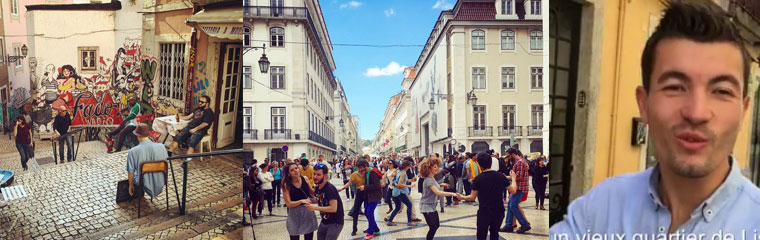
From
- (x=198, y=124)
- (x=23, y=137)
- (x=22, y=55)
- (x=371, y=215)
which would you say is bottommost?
(x=371, y=215)

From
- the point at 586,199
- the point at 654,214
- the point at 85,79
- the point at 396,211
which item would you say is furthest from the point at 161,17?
the point at 654,214

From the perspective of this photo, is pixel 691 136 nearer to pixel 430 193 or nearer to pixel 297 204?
pixel 430 193

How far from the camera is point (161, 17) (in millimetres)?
3562

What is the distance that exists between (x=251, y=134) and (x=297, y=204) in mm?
492

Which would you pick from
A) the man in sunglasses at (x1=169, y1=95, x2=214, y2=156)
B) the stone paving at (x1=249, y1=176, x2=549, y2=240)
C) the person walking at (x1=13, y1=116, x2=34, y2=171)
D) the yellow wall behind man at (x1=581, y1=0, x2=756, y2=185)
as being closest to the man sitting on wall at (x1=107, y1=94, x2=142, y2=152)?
the man in sunglasses at (x1=169, y1=95, x2=214, y2=156)

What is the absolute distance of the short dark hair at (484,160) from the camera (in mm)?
2900

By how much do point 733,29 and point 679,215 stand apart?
3.30 feet

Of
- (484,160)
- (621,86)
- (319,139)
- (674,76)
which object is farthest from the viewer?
(484,160)

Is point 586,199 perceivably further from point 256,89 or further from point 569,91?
point 256,89

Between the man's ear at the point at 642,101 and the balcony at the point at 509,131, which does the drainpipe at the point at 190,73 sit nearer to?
the balcony at the point at 509,131

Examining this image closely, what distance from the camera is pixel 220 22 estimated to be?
135 inches

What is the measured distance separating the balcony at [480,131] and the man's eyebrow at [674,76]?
3.09ft

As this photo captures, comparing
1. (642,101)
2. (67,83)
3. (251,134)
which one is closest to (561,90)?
(642,101)

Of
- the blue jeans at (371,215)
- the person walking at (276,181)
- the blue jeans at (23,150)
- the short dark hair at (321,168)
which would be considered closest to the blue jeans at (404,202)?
the blue jeans at (371,215)
